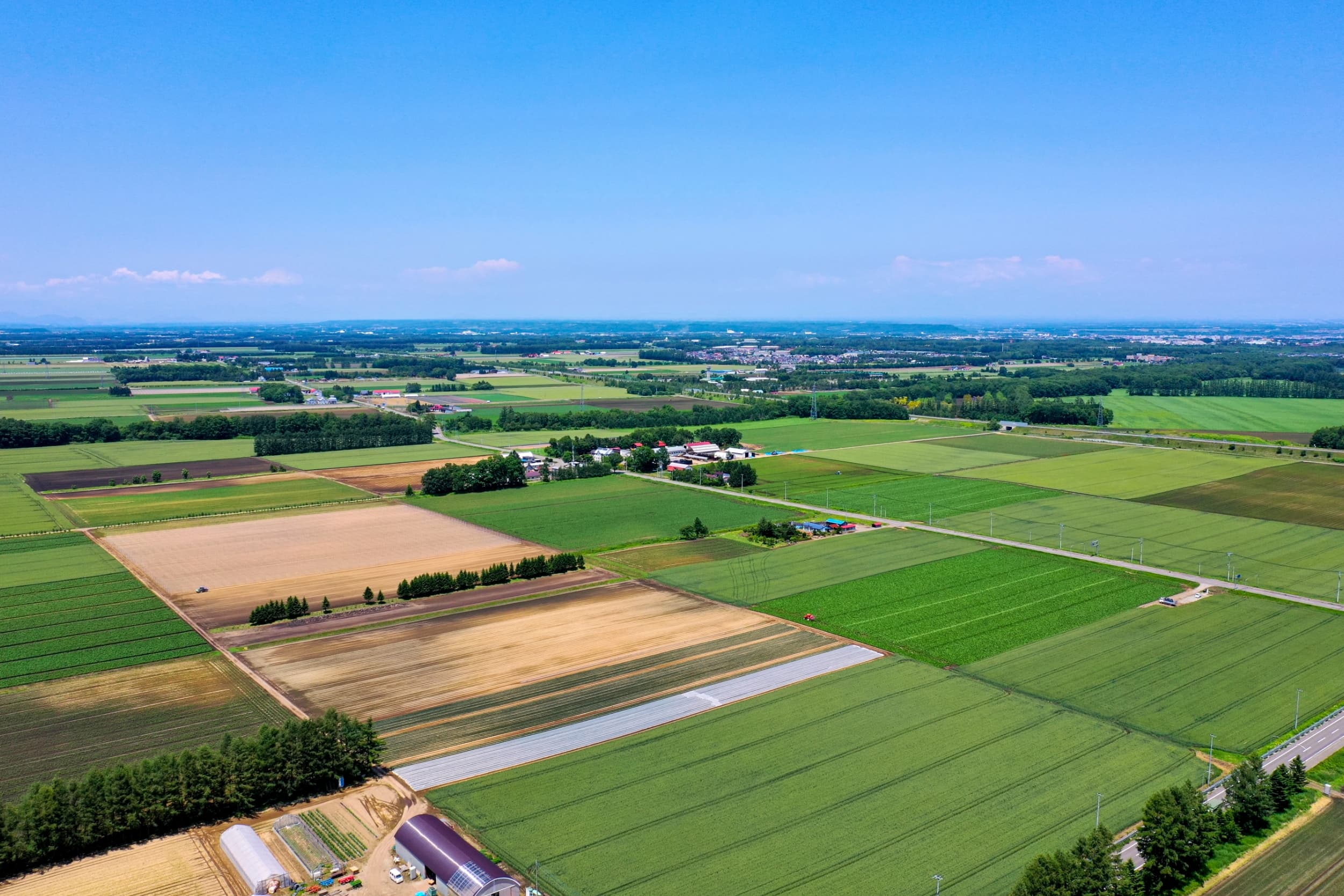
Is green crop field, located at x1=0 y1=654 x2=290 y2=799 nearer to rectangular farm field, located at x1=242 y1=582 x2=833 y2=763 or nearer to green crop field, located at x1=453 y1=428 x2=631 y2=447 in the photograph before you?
rectangular farm field, located at x1=242 y1=582 x2=833 y2=763

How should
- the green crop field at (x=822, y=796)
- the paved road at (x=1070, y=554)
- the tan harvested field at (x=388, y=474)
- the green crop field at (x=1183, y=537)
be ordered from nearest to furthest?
the green crop field at (x=822, y=796), the paved road at (x=1070, y=554), the green crop field at (x=1183, y=537), the tan harvested field at (x=388, y=474)

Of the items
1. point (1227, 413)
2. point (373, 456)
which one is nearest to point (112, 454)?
point (373, 456)

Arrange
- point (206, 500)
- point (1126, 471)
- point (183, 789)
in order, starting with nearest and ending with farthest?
point (183, 789) < point (206, 500) < point (1126, 471)

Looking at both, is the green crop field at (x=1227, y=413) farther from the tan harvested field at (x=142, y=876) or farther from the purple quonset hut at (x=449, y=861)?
the tan harvested field at (x=142, y=876)

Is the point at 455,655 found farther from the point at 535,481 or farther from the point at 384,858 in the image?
the point at 535,481

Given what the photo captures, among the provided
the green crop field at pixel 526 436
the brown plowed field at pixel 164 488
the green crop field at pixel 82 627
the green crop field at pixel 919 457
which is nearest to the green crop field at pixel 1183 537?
the green crop field at pixel 919 457

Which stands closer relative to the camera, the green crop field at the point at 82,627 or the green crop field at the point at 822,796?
the green crop field at the point at 822,796

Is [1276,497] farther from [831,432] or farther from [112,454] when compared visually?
[112,454]

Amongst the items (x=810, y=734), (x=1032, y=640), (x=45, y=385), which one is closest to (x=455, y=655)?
(x=810, y=734)
